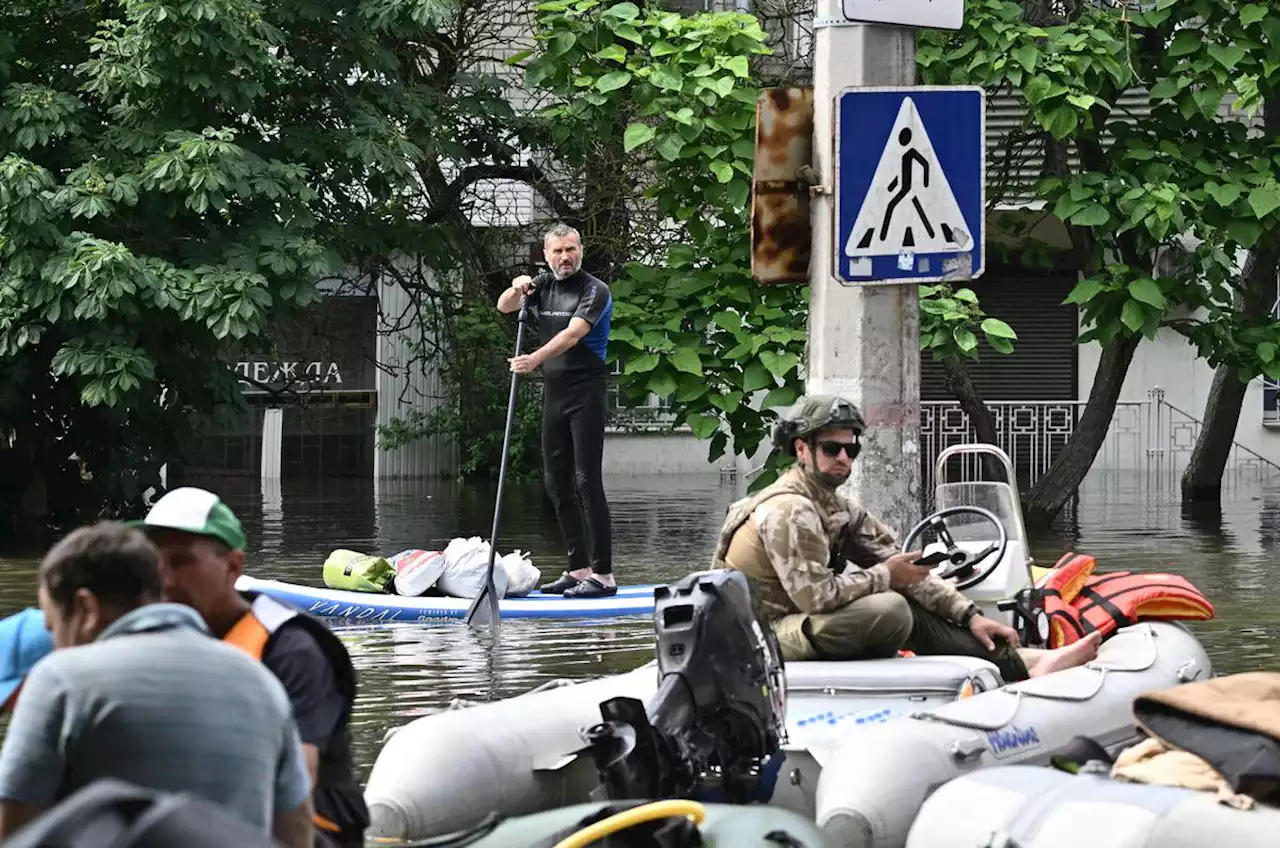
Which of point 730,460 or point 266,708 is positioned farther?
point 730,460

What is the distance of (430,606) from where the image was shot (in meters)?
12.0

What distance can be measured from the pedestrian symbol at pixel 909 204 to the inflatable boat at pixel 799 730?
66.9 inches

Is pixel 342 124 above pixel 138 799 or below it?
above

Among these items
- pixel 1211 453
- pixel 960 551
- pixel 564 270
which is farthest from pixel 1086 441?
pixel 960 551

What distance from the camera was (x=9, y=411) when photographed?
16922 millimetres

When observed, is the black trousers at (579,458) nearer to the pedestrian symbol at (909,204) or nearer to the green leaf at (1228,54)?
the pedestrian symbol at (909,204)

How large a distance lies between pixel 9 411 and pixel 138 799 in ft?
48.5

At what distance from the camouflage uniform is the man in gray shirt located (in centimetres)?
360

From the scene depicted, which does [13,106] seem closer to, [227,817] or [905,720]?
[905,720]

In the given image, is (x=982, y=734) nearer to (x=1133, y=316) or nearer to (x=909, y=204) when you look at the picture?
(x=909, y=204)

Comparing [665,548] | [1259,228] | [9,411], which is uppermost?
[1259,228]

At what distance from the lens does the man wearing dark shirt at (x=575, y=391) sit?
39.7 feet

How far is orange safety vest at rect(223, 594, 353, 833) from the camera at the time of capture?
4529 mm

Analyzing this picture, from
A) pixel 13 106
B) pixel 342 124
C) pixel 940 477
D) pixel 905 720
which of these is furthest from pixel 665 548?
pixel 905 720
